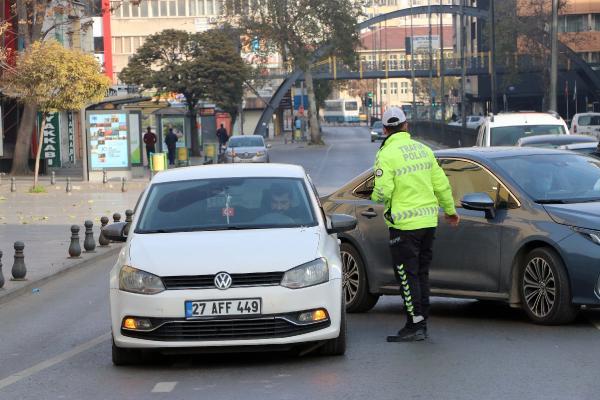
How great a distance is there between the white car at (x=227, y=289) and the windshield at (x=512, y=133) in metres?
16.2

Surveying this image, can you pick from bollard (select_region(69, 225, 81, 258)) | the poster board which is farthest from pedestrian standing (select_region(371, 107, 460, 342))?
the poster board

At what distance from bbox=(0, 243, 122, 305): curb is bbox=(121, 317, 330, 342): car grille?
640 cm

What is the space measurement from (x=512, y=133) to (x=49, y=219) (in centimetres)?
1027

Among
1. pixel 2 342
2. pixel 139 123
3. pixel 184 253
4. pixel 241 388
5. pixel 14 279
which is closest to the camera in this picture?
pixel 241 388

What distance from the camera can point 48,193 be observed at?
37312 mm

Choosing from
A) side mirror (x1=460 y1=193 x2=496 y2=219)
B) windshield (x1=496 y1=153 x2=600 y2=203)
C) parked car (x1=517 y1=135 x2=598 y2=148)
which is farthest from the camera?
parked car (x1=517 y1=135 x2=598 y2=148)

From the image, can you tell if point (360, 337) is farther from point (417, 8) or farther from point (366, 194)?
point (417, 8)

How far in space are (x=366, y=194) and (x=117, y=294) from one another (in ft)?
13.1

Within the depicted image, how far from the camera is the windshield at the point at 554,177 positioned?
11.0 meters

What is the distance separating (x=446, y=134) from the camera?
71688 mm

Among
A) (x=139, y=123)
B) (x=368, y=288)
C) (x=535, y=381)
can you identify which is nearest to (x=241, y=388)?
(x=535, y=381)

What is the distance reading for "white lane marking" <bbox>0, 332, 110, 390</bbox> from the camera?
8.91 m

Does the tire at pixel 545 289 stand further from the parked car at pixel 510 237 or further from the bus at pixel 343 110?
the bus at pixel 343 110

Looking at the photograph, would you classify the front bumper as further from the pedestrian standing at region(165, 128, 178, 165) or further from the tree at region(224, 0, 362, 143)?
the tree at region(224, 0, 362, 143)
